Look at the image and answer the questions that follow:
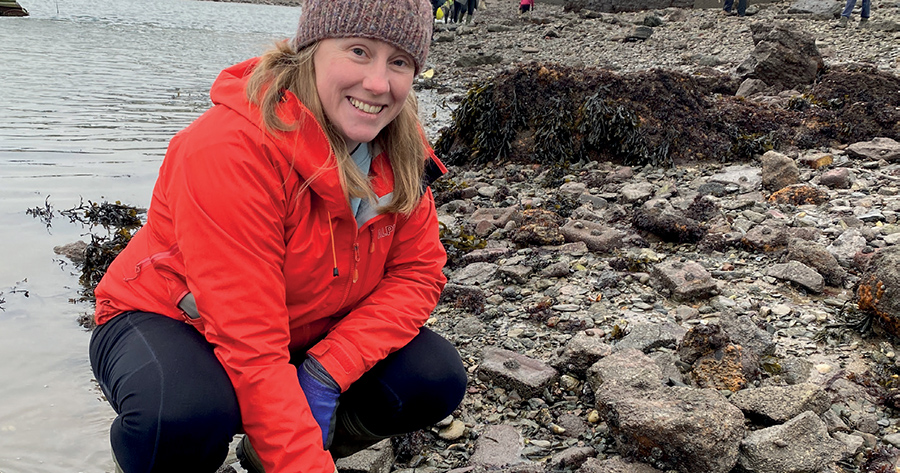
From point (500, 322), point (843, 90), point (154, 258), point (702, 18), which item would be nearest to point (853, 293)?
point (500, 322)

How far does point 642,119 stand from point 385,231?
5796 mm

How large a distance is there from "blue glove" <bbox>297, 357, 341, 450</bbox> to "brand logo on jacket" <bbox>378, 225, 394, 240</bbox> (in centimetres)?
49

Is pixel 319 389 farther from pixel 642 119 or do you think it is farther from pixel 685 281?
pixel 642 119

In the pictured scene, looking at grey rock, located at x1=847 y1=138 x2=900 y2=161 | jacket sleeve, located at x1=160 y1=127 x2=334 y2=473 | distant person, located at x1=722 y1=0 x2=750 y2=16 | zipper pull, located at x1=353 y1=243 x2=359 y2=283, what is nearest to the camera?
jacket sleeve, located at x1=160 y1=127 x2=334 y2=473

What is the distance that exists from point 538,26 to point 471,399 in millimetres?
22159

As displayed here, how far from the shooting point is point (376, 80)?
2295mm

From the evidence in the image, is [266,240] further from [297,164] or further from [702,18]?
[702,18]

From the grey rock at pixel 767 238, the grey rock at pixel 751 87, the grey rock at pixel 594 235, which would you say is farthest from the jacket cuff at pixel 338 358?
the grey rock at pixel 751 87

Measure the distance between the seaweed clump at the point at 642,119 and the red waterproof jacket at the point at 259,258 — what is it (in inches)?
216

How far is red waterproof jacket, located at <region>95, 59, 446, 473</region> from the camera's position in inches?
84.1

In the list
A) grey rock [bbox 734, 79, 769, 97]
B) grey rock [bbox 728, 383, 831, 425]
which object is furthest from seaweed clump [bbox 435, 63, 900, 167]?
grey rock [bbox 728, 383, 831, 425]

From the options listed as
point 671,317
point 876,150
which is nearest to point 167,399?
point 671,317

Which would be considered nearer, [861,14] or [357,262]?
[357,262]

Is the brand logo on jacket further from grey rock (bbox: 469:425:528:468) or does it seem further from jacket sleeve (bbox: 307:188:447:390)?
grey rock (bbox: 469:425:528:468)
